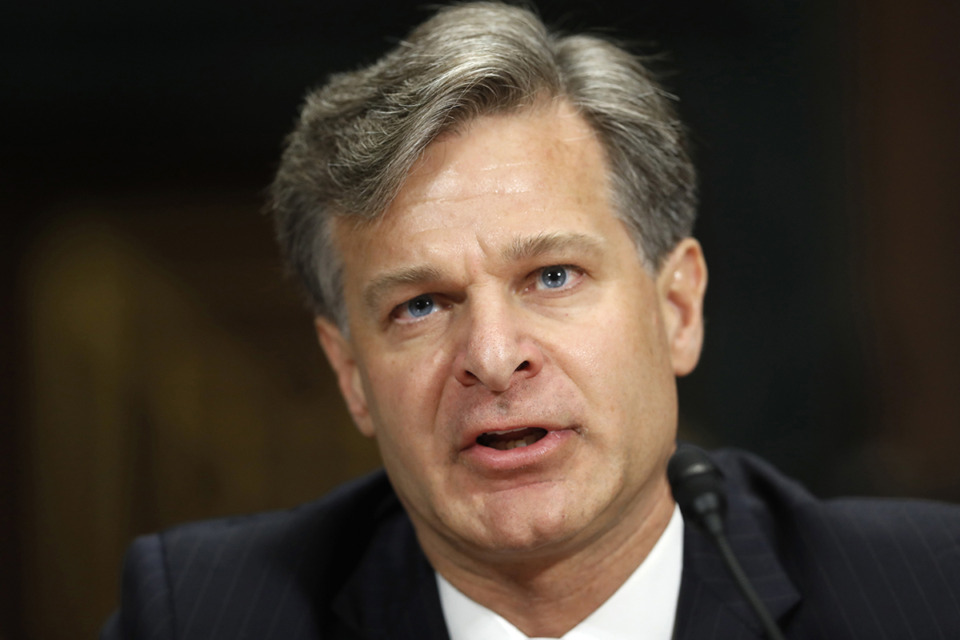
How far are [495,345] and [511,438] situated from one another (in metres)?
0.18

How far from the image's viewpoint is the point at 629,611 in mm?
1716

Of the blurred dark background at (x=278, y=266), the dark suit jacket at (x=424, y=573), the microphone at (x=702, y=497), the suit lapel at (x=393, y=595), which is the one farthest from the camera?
the blurred dark background at (x=278, y=266)

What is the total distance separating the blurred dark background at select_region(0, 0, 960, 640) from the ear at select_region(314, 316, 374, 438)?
1805mm

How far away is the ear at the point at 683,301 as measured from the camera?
6.05 ft

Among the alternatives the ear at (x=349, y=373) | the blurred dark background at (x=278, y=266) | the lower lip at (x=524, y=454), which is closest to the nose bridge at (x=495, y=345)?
the lower lip at (x=524, y=454)

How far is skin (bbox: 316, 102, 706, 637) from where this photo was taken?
1.54 metres

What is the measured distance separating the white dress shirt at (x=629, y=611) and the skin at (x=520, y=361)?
22 mm

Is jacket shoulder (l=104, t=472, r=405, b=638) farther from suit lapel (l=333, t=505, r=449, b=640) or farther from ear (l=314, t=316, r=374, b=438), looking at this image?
ear (l=314, t=316, r=374, b=438)

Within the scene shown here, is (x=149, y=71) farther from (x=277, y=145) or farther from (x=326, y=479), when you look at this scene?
(x=326, y=479)

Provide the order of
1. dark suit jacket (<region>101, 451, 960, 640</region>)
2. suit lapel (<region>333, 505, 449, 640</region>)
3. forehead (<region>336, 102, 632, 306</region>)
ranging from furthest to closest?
suit lapel (<region>333, 505, 449, 640</region>)
dark suit jacket (<region>101, 451, 960, 640</region>)
forehead (<region>336, 102, 632, 306</region>)

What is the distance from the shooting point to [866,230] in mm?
3688

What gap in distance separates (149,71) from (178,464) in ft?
5.15

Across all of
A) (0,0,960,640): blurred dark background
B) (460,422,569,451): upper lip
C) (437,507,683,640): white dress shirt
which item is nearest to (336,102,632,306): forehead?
(460,422,569,451): upper lip

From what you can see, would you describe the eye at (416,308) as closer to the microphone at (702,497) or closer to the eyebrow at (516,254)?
the eyebrow at (516,254)
